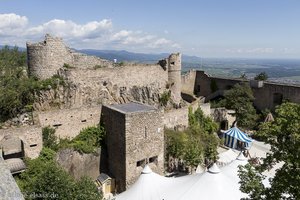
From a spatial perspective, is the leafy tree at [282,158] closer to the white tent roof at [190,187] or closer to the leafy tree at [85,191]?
the white tent roof at [190,187]

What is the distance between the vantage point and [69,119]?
18891 mm

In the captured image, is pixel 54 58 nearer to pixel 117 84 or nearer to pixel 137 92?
pixel 117 84

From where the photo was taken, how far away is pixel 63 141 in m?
18.5

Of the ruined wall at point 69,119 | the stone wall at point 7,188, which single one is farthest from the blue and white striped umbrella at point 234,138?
the stone wall at point 7,188

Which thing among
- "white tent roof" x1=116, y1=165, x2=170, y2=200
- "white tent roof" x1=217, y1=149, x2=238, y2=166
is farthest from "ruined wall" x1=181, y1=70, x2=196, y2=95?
"white tent roof" x1=116, y1=165, x2=170, y2=200

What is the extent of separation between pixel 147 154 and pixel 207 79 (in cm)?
2237

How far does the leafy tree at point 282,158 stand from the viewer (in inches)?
308

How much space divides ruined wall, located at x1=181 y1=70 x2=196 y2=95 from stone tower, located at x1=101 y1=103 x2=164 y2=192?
65.4 feet

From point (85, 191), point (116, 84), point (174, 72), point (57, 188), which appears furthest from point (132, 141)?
point (174, 72)

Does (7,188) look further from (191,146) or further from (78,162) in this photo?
(191,146)

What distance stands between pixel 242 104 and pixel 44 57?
18760mm

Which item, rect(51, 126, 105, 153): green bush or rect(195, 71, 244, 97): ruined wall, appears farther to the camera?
rect(195, 71, 244, 97): ruined wall

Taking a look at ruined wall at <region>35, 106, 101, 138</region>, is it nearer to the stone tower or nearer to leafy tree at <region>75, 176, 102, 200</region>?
the stone tower

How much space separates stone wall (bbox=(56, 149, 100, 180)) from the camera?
17.7 metres
